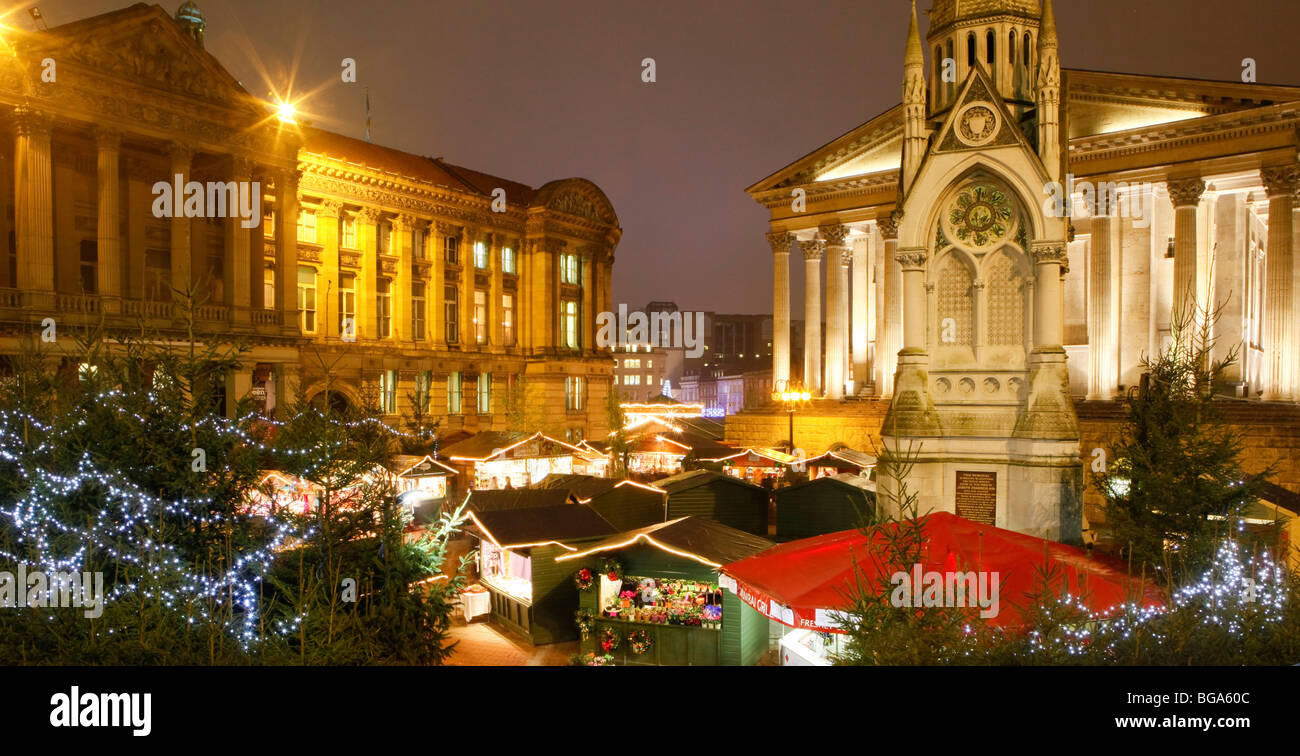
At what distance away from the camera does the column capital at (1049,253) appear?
1140cm

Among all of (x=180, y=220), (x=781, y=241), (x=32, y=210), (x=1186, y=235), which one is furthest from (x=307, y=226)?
(x=1186, y=235)

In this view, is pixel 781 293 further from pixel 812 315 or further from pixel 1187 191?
pixel 1187 191

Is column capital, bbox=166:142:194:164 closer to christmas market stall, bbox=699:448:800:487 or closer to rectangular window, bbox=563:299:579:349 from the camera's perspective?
christmas market stall, bbox=699:448:800:487

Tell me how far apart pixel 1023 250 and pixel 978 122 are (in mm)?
2157

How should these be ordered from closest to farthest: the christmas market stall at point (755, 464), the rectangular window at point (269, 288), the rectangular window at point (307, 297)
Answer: the christmas market stall at point (755, 464) → the rectangular window at point (269, 288) → the rectangular window at point (307, 297)

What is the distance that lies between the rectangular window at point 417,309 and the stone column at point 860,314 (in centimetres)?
2640

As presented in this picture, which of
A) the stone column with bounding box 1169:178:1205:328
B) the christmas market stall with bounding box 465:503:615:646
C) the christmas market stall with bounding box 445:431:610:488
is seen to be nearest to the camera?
the christmas market stall with bounding box 465:503:615:646

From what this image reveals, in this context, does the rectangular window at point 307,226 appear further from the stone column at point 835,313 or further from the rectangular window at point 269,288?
the stone column at point 835,313

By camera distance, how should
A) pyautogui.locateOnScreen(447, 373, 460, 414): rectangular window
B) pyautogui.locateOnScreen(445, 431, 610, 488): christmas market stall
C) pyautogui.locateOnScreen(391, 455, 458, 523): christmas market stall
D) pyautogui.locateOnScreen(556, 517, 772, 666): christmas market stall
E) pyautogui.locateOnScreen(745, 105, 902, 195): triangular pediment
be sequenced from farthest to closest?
1. pyautogui.locateOnScreen(447, 373, 460, 414): rectangular window
2. pyautogui.locateOnScreen(745, 105, 902, 195): triangular pediment
3. pyautogui.locateOnScreen(445, 431, 610, 488): christmas market stall
4. pyautogui.locateOnScreen(391, 455, 458, 523): christmas market stall
5. pyautogui.locateOnScreen(556, 517, 772, 666): christmas market stall

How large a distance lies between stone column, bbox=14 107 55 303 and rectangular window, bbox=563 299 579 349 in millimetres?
31752

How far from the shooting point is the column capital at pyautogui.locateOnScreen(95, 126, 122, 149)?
2931 cm

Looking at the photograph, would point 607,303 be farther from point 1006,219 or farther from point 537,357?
point 1006,219

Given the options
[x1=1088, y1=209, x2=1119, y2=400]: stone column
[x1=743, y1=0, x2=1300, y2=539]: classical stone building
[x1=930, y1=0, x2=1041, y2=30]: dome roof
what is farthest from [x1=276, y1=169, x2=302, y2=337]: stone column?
[x1=1088, y1=209, x2=1119, y2=400]: stone column

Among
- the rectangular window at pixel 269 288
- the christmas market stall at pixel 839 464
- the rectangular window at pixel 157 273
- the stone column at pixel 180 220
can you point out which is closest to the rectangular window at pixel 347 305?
the rectangular window at pixel 269 288
